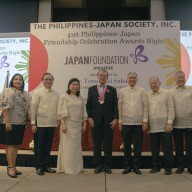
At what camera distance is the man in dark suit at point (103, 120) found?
367 centimetres

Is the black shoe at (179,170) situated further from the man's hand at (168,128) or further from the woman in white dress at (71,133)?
the woman in white dress at (71,133)

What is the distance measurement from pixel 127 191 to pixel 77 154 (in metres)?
1.11

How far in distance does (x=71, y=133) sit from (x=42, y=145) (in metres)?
0.40

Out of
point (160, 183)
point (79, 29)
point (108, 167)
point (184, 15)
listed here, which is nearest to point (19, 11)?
point (79, 29)

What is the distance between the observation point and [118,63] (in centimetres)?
499

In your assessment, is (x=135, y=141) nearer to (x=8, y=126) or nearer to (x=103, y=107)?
(x=103, y=107)

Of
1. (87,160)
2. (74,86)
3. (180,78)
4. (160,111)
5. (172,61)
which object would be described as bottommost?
(87,160)

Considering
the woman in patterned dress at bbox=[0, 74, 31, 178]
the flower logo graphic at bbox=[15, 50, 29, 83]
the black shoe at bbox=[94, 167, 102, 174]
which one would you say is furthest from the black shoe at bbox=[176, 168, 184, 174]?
the flower logo graphic at bbox=[15, 50, 29, 83]

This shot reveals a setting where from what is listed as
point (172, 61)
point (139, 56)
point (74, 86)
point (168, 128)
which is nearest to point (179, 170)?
point (168, 128)

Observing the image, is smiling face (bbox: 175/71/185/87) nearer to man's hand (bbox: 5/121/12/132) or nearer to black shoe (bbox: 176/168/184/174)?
black shoe (bbox: 176/168/184/174)

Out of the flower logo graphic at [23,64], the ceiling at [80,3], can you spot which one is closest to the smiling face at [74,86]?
the flower logo graphic at [23,64]

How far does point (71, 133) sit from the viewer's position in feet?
12.1

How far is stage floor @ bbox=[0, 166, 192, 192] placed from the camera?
9.21ft

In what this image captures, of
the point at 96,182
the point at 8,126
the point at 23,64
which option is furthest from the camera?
the point at 23,64
